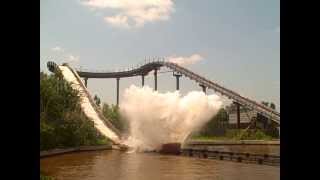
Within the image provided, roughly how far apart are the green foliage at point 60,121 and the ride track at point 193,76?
10368 mm

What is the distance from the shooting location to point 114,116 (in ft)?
138

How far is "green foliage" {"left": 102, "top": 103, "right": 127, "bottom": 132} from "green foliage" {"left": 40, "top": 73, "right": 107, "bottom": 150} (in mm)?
5034

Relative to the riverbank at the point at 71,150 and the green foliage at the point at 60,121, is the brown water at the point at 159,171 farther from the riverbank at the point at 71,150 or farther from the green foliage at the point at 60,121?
the green foliage at the point at 60,121

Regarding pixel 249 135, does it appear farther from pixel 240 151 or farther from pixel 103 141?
pixel 103 141

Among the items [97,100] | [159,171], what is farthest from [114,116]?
[159,171]

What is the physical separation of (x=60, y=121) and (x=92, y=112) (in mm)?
8318

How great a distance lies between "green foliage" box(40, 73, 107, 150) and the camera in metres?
29.5

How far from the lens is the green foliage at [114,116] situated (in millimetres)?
40031

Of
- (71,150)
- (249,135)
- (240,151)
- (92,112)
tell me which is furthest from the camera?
(92,112)

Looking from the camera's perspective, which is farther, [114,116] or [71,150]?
[114,116]
